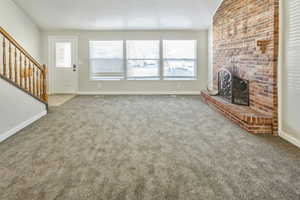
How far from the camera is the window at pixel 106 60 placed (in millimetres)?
8742

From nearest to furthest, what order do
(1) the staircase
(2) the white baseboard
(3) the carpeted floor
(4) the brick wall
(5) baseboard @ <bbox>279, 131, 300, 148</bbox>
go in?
(3) the carpeted floor < (5) baseboard @ <bbox>279, 131, 300, 148</bbox> < (2) the white baseboard < (4) the brick wall < (1) the staircase

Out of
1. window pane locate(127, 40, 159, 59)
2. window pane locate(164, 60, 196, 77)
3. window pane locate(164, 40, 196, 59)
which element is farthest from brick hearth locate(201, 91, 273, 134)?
window pane locate(127, 40, 159, 59)

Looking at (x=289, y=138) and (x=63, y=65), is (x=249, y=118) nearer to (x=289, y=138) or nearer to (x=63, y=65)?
(x=289, y=138)

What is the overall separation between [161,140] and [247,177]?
1475 millimetres

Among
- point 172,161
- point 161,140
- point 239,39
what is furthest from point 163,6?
point 172,161

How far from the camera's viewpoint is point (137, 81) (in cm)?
882

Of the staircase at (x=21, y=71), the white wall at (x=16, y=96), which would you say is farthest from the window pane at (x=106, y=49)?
the staircase at (x=21, y=71)

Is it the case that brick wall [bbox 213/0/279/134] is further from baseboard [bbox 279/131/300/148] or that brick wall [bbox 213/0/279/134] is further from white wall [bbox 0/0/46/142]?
white wall [bbox 0/0/46/142]

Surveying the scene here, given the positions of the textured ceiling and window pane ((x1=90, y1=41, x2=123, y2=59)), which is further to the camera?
window pane ((x1=90, y1=41, x2=123, y2=59))

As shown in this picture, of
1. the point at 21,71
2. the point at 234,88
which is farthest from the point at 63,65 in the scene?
the point at 234,88

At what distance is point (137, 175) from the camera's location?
2578 mm

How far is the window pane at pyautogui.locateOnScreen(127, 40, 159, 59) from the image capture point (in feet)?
28.7

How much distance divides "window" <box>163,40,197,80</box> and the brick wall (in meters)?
2.13

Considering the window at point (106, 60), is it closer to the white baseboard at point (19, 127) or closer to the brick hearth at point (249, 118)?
the white baseboard at point (19, 127)
